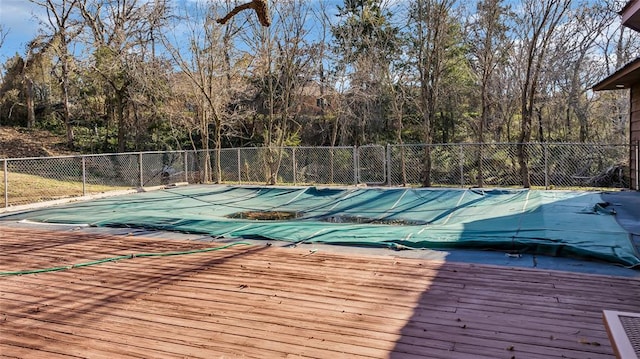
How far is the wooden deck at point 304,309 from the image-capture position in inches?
83.3

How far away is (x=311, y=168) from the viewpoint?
39.2ft

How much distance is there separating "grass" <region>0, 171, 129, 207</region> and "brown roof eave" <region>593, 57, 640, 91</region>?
10219 millimetres

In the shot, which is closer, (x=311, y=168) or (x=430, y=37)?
(x=430, y=37)

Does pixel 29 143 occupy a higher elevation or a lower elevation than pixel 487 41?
lower

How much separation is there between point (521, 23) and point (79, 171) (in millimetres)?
12922

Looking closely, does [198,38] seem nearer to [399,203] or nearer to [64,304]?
[399,203]

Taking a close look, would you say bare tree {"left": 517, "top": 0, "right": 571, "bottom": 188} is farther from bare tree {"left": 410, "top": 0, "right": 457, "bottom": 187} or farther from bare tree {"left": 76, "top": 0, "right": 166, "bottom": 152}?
bare tree {"left": 76, "top": 0, "right": 166, "bottom": 152}

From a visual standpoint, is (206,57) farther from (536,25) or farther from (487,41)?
(536,25)

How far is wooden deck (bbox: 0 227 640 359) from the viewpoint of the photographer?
6.94 feet

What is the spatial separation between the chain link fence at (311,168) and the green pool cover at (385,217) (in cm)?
196

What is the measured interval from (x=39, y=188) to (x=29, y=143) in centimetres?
744

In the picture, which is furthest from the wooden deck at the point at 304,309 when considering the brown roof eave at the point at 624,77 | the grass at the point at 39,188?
the grass at the point at 39,188

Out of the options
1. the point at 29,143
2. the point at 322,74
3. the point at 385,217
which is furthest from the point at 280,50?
the point at 29,143

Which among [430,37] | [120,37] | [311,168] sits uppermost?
[120,37]
